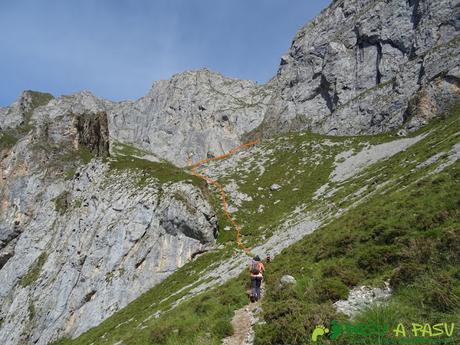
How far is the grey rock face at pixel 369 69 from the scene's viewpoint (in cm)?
7969

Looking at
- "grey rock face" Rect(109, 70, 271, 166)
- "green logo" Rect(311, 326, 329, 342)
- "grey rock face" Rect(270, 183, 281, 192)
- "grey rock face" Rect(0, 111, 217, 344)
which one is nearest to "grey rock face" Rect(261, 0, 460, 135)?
"grey rock face" Rect(270, 183, 281, 192)

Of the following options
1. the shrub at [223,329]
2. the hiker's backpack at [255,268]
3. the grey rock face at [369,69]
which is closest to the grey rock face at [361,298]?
the shrub at [223,329]

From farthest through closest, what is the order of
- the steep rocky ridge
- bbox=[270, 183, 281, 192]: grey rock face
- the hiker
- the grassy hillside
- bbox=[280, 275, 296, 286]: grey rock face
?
bbox=[270, 183, 281, 192]: grey rock face < the steep rocky ridge < the hiker < bbox=[280, 275, 296, 286]: grey rock face < the grassy hillside

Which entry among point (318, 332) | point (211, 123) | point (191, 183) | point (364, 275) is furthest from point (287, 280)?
point (211, 123)

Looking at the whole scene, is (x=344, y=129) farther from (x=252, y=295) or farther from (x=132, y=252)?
(x=252, y=295)

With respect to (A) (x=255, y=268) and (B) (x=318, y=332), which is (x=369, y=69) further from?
(B) (x=318, y=332)

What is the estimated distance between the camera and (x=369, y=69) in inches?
4284

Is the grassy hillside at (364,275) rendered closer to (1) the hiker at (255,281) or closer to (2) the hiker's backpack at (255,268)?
(1) the hiker at (255,281)

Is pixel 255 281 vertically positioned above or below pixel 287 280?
above

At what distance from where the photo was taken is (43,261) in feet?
197

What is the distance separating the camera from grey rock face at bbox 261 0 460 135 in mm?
79688

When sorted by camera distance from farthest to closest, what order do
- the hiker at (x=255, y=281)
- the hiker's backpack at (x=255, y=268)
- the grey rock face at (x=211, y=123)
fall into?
the grey rock face at (x=211, y=123) → the hiker's backpack at (x=255, y=268) → the hiker at (x=255, y=281)

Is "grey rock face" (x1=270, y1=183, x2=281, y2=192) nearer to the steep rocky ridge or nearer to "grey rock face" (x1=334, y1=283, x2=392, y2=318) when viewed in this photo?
the steep rocky ridge

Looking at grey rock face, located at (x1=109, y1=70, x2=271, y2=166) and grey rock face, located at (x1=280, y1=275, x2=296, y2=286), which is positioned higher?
grey rock face, located at (x1=109, y1=70, x2=271, y2=166)
